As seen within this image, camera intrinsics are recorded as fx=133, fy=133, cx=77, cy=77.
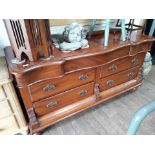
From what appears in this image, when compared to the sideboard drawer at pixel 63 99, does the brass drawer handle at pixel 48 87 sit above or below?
above

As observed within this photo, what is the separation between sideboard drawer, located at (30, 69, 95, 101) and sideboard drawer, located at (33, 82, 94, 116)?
6 centimetres

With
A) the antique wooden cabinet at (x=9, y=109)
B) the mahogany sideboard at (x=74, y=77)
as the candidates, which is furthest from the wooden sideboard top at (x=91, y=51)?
the antique wooden cabinet at (x=9, y=109)

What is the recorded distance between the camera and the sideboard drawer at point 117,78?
1.53 metres

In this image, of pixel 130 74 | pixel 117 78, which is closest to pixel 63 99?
pixel 117 78

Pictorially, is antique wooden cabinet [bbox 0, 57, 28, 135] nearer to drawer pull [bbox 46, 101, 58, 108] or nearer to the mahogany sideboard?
the mahogany sideboard

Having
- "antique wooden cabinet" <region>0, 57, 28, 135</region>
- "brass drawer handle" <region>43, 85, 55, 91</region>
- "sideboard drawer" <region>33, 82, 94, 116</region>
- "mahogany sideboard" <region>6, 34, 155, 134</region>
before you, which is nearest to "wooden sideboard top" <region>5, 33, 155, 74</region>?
"mahogany sideboard" <region>6, 34, 155, 134</region>

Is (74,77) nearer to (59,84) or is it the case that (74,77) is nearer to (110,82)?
(59,84)

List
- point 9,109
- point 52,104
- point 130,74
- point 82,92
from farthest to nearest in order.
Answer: point 130,74 < point 82,92 < point 52,104 < point 9,109

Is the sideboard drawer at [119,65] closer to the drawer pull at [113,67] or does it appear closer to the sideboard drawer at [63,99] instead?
the drawer pull at [113,67]

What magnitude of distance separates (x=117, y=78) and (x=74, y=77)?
0.64 meters

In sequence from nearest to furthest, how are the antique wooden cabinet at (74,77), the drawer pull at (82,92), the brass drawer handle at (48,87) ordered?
the antique wooden cabinet at (74,77)
the brass drawer handle at (48,87)
the drawer pull at (82,92)

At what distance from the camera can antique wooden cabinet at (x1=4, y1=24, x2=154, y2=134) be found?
102 centimetres

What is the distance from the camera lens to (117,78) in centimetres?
163
